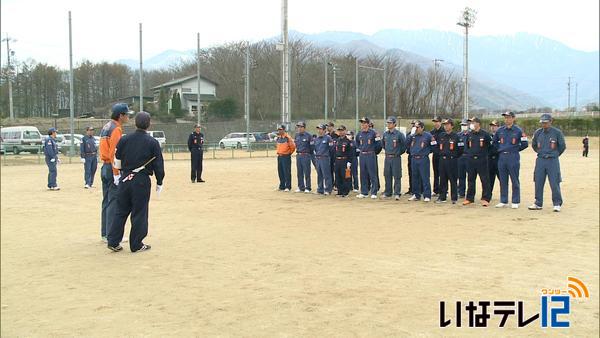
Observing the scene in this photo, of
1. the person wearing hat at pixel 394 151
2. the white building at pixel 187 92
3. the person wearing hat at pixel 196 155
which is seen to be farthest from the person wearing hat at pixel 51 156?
the white building at pixel 187 92

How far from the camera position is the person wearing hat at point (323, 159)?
1524cm

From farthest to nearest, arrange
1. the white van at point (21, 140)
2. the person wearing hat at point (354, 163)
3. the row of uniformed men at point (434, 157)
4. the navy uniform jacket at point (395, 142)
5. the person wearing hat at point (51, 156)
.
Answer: the white van at point (21, 140)
the person wearing hat at point (51, 156)
the person wearing hat at point (354, 163)
the navy uniform jacket at point (395, 142)
the row of uniformed men at point (434, 157)

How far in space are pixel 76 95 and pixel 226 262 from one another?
161 ft

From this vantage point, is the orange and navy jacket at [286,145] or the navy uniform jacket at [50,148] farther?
the navy uniform jacket at [50,148]

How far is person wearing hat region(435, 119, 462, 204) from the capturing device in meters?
13.0

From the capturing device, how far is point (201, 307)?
5.32 metres

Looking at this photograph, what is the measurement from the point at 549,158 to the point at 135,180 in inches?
339

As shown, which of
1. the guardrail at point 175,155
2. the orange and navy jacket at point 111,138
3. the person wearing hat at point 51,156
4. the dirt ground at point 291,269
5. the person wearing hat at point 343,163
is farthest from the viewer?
the guardrail at point 175,155

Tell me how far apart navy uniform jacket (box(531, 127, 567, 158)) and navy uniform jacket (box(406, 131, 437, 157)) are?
2.44 meters

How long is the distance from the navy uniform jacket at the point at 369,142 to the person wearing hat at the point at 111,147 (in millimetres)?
7276

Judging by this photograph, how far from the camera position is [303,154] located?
52.2 feet

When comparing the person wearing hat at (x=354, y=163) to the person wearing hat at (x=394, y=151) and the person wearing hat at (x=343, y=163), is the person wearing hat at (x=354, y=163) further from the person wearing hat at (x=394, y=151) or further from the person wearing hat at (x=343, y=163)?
the person wearing hat at (x=394, y=151)

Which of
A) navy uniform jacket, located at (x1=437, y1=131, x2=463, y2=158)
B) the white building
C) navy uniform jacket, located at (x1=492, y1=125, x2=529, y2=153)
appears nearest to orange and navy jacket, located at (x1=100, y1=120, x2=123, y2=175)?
navy uniform jacket, located at (x1=437, y1=131, x2=463, y2=158)

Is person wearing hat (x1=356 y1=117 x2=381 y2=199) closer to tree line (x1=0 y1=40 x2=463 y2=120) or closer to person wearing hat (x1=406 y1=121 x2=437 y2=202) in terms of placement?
person wearing hat (x1=406 y1=121 x2=437 y2=202)
